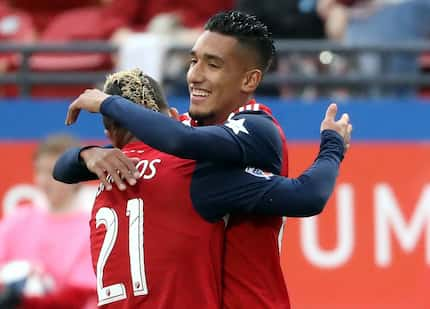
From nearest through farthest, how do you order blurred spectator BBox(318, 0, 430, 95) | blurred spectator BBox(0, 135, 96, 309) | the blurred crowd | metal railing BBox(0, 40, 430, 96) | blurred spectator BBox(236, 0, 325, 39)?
blurred spectator BBox(0, 135, 96, 309) < metal railing BBox(0, 40, 430, 96) < the blurred crowd < blurred spectator BBox(236, 0, 325, 39) < blurred spectator BBox(318, 0, 430, 95)

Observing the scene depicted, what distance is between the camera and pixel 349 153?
8352 mm

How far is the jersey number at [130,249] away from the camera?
4.21 meters

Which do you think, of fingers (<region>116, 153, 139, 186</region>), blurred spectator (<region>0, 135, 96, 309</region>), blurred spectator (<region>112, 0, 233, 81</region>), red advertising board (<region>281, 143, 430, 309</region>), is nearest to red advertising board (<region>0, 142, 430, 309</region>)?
red advertising board (<region>281, 143, 430, 309</region>)

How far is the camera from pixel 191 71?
14.0ft

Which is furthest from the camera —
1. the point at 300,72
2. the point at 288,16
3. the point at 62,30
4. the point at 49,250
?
the point at 62,30

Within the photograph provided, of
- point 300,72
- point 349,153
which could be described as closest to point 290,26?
point 300,72

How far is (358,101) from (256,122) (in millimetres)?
4261

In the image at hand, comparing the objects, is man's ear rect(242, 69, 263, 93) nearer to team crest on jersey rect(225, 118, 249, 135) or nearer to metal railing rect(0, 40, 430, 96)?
team crest on jersey rect(225, 118, 249, 135)

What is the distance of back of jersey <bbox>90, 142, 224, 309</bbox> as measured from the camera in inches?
165

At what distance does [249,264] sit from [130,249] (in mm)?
372

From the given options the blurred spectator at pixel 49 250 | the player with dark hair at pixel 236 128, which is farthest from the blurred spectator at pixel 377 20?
the player with dark hair at pixel 236 128

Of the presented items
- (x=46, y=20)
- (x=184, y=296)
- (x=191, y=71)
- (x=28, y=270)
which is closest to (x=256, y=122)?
(x=191, y=71)

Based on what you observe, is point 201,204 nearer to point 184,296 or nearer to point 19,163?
point 184,296

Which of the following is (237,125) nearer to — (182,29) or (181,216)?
(181,216)
